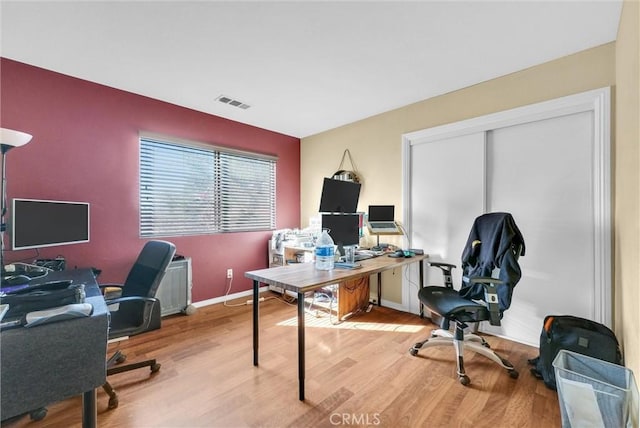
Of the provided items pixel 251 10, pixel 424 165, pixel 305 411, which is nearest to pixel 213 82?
pixel 251 10

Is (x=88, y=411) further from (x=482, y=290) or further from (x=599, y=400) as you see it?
(x=482, y=290)

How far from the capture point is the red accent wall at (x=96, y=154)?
7.38 feet

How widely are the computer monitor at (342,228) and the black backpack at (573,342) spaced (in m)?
1.56

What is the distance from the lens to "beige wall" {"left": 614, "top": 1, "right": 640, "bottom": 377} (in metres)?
1.32

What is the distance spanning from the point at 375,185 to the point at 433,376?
2172 mm

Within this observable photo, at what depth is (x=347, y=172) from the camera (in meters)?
3.63

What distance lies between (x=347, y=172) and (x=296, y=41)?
6.17 ft

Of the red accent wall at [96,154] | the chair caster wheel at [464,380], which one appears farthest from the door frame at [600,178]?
the red accent wall at [96,154]

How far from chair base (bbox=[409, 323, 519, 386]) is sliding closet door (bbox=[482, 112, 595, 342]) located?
0.57m

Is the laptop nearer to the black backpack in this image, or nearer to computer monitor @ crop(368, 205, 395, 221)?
computer monitor @ crop(368, 205, 395, 221)

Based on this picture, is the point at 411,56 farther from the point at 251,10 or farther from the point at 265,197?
the point at 265,197

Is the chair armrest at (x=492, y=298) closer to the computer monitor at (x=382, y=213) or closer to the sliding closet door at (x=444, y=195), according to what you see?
the sliding closet door at (x=444, y=195)

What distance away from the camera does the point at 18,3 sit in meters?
1.63

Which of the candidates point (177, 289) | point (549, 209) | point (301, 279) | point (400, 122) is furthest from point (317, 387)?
point (400, 122)
